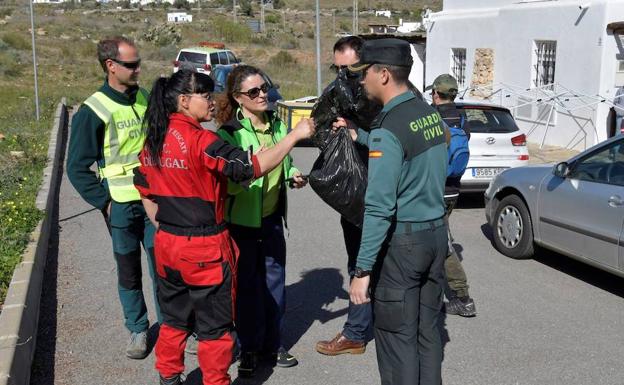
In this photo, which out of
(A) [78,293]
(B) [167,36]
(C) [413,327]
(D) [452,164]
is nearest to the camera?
(C) [413,327]

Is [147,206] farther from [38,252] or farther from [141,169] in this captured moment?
[38,252]

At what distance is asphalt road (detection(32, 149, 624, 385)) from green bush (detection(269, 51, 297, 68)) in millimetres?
38196

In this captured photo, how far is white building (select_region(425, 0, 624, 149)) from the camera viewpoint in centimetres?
1415

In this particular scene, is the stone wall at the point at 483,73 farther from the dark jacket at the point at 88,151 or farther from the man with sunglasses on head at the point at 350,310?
the dark jacket at the point at 88,151

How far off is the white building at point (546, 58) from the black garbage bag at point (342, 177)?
11.7 metres

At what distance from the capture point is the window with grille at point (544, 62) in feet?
52.5

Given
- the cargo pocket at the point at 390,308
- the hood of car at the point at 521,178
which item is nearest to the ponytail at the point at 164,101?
the cargo pocket at the point at 390,308

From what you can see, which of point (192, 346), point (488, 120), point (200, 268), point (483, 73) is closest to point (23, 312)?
point (192, 346)

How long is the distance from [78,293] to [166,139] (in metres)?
3.24

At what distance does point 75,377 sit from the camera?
473 centimetres

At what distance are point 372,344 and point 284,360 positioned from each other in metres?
0.74

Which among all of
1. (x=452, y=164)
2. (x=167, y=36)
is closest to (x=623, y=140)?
(x=452, y=164)

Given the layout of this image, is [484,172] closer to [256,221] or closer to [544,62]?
[256,221]

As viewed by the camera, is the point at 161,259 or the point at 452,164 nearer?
the point at 161,259
